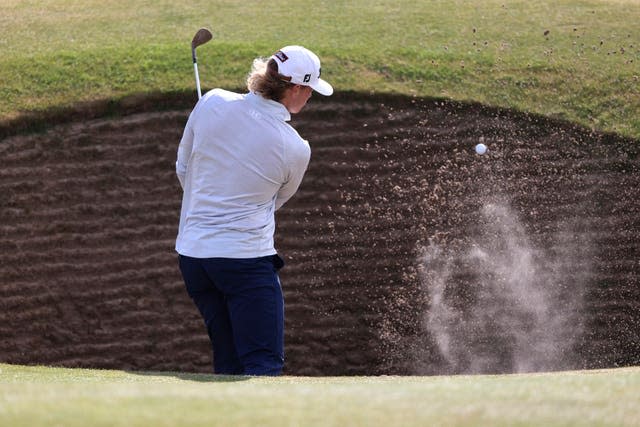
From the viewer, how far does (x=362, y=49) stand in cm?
1130

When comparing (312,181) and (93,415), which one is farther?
(312,181)

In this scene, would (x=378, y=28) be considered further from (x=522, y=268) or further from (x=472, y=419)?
(x=472, y=419)

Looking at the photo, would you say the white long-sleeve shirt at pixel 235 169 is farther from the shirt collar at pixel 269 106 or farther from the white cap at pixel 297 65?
the white cap at pixel 297 65

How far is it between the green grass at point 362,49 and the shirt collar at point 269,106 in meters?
4.89

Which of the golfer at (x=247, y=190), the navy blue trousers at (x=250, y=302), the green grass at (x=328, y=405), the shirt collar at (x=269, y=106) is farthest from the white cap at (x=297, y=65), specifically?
the green grass at (x=328, y=405)

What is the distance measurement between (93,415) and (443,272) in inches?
262

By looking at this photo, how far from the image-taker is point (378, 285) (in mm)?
9562

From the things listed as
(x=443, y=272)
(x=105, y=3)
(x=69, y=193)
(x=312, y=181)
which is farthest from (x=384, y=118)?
(x=105, y=3)

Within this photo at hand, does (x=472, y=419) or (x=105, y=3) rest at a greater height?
(x=472, y=419)

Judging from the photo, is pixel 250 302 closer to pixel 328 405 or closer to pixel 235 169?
pixel 235 169

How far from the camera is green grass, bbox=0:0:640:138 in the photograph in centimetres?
1055

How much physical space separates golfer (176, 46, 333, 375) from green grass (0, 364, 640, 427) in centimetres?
159

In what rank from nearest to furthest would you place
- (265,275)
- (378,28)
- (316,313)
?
(265,275) → (316,313) → (378,28)

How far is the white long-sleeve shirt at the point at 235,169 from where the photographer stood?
18.2 feet
